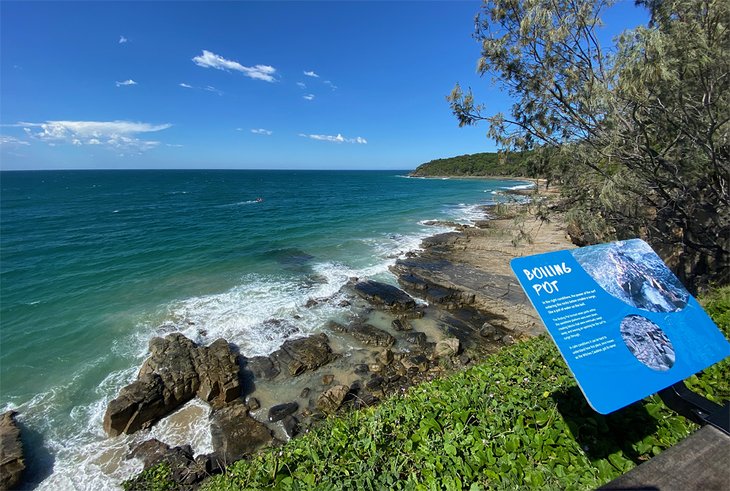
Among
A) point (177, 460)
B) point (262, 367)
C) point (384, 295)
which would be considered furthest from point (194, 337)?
point (384, 295)

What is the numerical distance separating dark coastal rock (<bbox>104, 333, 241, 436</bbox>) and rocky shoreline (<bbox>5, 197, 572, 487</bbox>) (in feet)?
0.10

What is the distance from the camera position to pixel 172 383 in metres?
10.2

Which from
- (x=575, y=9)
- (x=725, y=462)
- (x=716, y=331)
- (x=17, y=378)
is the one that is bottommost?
(x=17, y=378)

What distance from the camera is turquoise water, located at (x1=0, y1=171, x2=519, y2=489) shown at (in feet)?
32.0

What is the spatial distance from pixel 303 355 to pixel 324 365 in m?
0.91

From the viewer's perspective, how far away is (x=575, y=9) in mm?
8359

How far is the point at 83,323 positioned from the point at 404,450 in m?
17.4

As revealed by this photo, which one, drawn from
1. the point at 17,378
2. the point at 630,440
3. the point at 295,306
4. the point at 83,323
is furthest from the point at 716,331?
the point at 83,323

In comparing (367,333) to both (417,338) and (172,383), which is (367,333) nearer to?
(417,338)

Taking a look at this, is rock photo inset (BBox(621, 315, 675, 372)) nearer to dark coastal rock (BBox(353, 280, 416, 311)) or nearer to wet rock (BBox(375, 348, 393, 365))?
wet rock (BBox(375, 348, 393, 365))

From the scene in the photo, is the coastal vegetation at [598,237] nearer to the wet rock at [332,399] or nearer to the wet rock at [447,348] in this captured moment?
the wet rock at [332,399]

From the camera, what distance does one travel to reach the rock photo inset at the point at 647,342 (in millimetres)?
2850

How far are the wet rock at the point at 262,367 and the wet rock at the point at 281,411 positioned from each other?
1.56m

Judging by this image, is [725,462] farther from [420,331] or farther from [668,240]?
[420,331]
